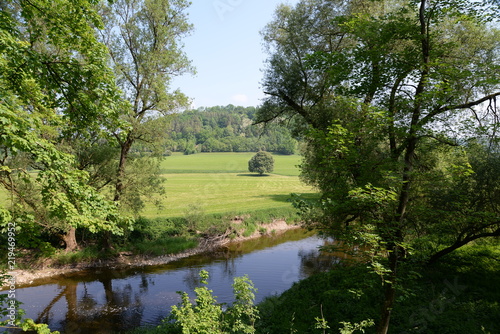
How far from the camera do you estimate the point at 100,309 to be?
49.9ft

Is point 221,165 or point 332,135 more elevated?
point 332,135

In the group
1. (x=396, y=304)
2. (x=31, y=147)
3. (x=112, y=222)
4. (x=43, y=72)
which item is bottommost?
(x=396, y=304)

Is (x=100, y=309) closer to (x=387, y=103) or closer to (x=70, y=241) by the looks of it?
(x=70, y=241)

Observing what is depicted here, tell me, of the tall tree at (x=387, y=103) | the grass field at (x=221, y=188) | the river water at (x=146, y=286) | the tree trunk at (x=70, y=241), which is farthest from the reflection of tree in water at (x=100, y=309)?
the tall tree at (x=387, y=103)

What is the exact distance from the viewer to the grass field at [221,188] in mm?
36719

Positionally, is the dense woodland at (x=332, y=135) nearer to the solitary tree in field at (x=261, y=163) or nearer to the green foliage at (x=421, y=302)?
the green foliage at (x=421, y=302)

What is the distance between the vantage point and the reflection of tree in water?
537 inches

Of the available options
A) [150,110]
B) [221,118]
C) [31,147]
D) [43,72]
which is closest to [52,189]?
[31,147]

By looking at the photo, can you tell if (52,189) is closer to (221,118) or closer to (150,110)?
(150,110)

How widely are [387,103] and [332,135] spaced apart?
326 cm

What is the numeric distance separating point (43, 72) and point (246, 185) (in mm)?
52404

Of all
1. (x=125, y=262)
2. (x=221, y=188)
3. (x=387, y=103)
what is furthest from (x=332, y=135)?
(x=221, y=188)

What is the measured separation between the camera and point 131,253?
2280 cm

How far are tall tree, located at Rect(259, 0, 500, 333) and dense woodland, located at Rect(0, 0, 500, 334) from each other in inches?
2.8
